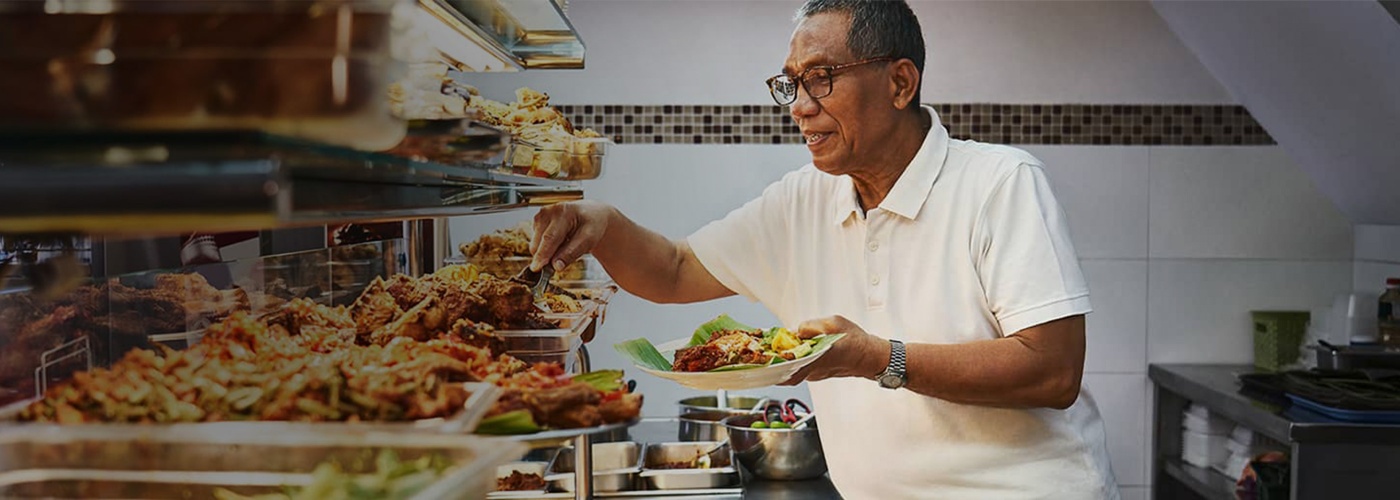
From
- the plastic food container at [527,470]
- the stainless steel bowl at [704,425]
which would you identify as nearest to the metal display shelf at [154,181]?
the plastic food container at [527,470]

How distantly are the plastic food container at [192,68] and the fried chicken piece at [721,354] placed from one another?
4.63 ft

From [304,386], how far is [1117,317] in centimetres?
392

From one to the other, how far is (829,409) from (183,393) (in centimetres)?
173

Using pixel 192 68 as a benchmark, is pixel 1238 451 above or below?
below

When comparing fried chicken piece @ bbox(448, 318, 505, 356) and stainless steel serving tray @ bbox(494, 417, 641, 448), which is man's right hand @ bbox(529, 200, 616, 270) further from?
stainless steel serving tray @ bbox(494, 417, 641, 448)

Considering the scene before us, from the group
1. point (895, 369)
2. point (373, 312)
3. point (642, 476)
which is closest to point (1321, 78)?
point (895, 369)

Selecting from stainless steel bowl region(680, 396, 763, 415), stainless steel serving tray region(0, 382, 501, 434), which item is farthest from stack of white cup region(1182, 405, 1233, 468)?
stainless steel serving tray region(0, 382, 501, 434)

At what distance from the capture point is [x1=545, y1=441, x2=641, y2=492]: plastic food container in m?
3.11

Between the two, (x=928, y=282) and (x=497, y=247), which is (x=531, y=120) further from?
(x=928, y=282)

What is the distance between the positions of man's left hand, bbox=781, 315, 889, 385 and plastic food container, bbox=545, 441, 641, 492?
1.14 metres

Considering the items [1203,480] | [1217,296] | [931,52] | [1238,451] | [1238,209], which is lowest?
[1203,480]

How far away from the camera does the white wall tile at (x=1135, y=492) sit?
453 cm

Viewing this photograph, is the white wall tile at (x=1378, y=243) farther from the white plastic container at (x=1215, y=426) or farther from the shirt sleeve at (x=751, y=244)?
the shirt sleeve at (x=751, y=244)

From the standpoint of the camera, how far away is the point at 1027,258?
2.30m
